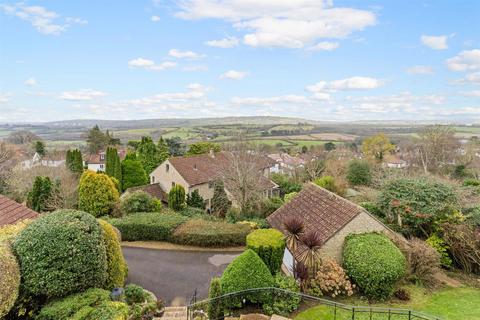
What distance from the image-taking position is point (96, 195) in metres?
23.2

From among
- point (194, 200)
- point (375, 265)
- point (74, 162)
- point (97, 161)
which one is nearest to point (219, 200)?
point (194, 200)

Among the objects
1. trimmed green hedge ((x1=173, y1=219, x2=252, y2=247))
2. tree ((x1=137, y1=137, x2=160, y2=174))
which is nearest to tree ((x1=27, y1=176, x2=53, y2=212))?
trimmed green hedge ((x1=173, y1=219, x2=252, y2=247))

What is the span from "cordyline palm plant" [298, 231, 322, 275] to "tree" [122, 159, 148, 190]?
26226 mm

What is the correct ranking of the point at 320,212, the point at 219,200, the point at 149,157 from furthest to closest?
the point at 149,157 → the point at 219,200 → the point at 320,212

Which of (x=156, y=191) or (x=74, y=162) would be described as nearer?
(x=156, y=191)

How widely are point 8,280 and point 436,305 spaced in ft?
48.7

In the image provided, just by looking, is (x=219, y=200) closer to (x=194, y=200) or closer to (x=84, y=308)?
(x=194, y=200)

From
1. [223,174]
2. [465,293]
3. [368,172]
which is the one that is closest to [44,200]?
[223,174]

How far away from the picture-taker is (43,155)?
53.8m

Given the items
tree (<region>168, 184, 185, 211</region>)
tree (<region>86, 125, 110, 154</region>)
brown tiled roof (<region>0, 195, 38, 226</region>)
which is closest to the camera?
brown tiled roof (<region>0, 195, 38, 226</region>)

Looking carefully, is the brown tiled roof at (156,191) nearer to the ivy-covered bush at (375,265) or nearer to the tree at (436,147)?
the ivy-covered bush at (375,265)

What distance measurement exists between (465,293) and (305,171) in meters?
28.4

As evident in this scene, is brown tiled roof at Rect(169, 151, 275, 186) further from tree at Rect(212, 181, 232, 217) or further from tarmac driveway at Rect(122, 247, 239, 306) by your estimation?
tarmac driveway at Rect(122, 247, 239, 306)

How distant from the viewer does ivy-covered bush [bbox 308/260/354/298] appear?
1255 cm
